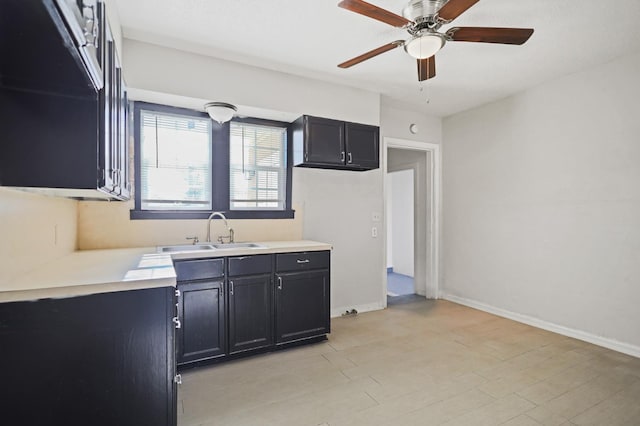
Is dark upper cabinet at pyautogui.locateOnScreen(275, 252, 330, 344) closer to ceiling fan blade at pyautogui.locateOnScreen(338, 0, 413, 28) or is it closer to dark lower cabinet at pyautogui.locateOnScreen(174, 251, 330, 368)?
dark lower cabinet at pyautogui.locateOnScreen(174, 251, 330, 368)

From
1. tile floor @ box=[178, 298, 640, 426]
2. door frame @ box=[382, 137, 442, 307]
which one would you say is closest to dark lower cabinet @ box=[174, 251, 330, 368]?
tile floor @ box=[178, 298, 640, 426]

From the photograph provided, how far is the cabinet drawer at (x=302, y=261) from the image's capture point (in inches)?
111

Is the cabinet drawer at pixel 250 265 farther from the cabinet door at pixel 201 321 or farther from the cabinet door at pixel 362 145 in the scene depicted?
the cabinet door at pixel 362 145

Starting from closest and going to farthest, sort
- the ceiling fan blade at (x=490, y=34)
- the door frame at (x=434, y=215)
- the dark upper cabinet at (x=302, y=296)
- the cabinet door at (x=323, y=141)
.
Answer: the ceiling fan blade at (x=490, y=34) < the dark upper cabinet at (x=302, y=296) < the cabinet door at (x=323, y=141) < the door frame at (x=434, y=215)

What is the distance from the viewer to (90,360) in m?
1.33

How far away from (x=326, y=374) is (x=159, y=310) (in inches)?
57.6

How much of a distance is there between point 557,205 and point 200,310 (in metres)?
3.67

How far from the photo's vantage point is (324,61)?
Answer: 3061mm

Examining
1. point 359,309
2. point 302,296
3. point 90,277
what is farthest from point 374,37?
point 359,309

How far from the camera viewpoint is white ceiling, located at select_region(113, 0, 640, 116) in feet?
7.35

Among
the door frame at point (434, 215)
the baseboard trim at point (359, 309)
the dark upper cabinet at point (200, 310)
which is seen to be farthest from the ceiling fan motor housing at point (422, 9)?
the baseboard trim at point (359, 309)

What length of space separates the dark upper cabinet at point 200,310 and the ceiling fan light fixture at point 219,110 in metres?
1.31

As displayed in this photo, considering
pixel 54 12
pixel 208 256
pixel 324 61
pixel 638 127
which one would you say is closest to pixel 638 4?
pixel 638 127

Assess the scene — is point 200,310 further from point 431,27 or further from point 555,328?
point 555,328
